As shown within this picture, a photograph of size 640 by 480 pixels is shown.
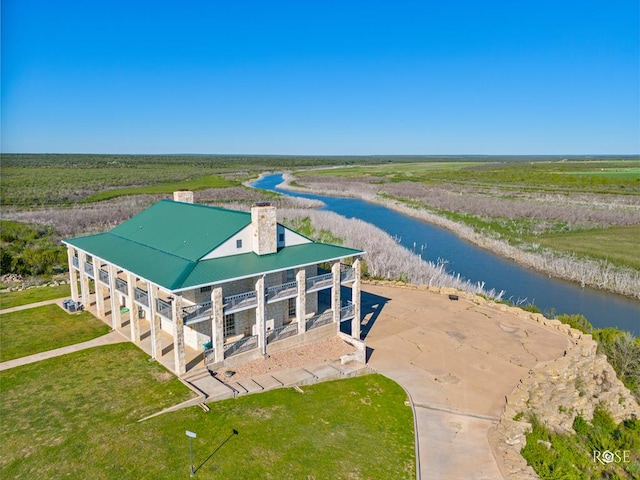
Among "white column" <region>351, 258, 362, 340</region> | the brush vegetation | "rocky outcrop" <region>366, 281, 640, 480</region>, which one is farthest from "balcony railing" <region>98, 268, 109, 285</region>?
the brush vegetation

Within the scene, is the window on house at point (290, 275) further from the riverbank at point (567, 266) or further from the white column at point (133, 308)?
the riverbank at point (567, 266)

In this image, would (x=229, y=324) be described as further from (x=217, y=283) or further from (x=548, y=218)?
(x=548, y=218)

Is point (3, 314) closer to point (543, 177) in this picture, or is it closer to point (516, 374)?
point (516, 374)

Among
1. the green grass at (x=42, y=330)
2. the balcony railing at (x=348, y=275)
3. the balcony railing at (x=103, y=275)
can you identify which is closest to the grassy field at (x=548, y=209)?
the balcony railing at (x=348, y=275)

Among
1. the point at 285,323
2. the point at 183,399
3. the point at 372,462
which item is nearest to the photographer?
the point at 372,462

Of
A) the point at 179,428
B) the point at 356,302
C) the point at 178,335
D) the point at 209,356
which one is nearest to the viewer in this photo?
the point at 179,428

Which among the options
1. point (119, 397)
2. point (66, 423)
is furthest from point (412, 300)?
point (66, 423)

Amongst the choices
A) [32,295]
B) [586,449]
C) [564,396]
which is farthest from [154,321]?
[586,449]
